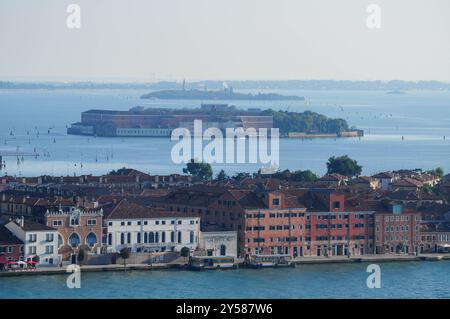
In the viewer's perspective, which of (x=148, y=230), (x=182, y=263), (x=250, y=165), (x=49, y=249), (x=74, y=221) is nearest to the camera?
(x=49, y=249)

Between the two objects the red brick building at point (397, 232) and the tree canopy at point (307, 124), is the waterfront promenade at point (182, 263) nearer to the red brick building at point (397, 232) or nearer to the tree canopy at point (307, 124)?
the red brick building at point (397, 232)

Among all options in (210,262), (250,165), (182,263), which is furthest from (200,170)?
(210,262)

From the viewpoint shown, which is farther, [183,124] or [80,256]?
[183,124]

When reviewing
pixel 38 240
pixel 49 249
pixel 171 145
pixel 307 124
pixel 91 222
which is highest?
pixel 91 222

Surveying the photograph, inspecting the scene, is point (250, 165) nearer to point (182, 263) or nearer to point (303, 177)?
point (303, 177)

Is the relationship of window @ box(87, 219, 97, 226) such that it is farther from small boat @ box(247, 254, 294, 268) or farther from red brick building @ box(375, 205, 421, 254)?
Answer: red brick building @ box(375, 205, 421, 254)

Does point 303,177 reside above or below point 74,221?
below
